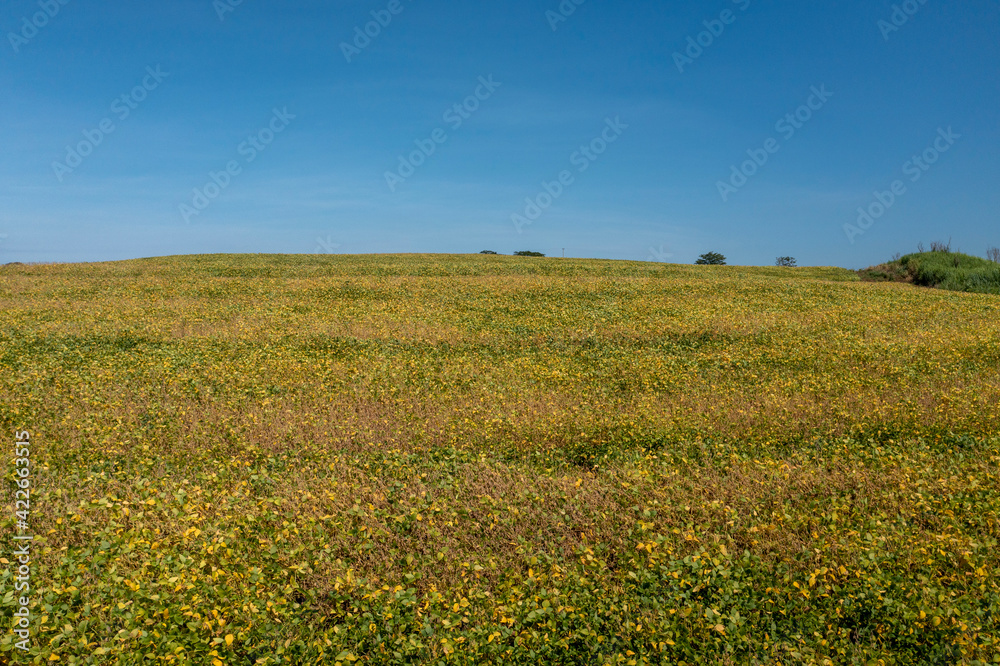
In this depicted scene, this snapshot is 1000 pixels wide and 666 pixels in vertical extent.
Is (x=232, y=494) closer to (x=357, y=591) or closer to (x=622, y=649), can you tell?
(x=357, y=591)

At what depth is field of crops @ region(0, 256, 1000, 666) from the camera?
270 inches

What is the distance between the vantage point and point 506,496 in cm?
1021

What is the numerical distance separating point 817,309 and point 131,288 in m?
40.8

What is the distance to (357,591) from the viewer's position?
25.1 feet

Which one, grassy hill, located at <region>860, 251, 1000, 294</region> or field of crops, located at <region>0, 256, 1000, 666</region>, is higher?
grassy hill, located at <region>860, 251, 1000, 294</region>

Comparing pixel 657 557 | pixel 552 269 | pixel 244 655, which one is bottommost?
pixel 244 655

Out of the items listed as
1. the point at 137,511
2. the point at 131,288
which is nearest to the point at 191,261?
the point at 131,288

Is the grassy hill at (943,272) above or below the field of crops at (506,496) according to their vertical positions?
above

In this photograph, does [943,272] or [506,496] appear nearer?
[506,496]

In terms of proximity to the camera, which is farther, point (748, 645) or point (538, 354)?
point (538, 354)

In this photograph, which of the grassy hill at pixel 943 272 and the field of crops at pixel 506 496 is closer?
the field of crops at pixel 506 496

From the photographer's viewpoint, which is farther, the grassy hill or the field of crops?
the grassy hill

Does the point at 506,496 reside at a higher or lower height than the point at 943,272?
lower

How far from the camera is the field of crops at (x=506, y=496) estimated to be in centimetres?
687
